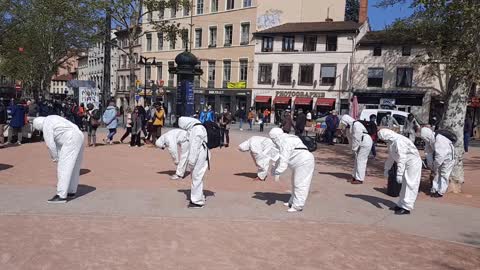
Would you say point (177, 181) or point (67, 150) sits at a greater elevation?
point (67, 150)

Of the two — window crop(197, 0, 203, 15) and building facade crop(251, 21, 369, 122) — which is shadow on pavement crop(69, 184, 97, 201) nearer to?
building facade crop(251, 21, 369, 122)

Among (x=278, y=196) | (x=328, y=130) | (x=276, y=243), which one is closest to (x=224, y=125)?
(x=328, y=130)

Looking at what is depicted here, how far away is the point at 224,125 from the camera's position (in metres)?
18.1

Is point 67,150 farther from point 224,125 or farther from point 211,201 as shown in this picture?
point 224,125

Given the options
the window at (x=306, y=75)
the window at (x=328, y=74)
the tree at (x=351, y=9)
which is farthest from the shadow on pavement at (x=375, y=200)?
the tree at (x=351, y=9)

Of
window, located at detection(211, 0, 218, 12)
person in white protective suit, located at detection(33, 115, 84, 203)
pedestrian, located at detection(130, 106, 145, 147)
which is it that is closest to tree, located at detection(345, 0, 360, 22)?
window, located at detection(211, 0, 218, 12)

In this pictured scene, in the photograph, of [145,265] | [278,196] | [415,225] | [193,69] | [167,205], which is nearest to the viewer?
[145,265]

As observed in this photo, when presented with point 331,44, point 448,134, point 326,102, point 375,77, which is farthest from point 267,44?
point 448,134

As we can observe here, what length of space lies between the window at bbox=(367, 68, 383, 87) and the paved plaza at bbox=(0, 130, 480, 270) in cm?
3033

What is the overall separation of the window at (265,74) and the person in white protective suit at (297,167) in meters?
37.8

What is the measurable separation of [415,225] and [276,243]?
8.40 feet

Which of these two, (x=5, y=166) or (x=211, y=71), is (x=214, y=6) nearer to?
(x=211, y=71)

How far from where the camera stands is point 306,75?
43.5m

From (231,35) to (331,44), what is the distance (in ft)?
36.4
